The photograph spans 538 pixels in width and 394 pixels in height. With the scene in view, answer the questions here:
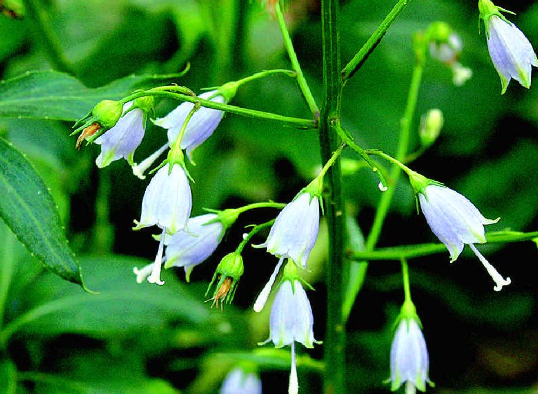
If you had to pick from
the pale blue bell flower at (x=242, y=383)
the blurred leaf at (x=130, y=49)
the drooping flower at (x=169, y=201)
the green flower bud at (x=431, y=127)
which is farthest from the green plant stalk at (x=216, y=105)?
the blurred leaf at (x=130, y=49)

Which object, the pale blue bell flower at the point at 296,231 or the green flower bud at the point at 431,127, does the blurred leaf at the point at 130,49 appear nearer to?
the green flower bud at the point at 431,127

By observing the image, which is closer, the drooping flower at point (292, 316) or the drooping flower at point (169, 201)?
the drooping flower at point (169, 201)

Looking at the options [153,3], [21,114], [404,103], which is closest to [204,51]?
[153,3]

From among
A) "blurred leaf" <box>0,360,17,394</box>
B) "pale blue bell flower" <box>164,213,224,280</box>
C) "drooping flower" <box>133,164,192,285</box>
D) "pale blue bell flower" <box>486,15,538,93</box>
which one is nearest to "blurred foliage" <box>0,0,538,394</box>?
"blurred leaf" <box>0,360,17,394</box>

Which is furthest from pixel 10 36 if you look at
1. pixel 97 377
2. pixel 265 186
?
pixel 97 377

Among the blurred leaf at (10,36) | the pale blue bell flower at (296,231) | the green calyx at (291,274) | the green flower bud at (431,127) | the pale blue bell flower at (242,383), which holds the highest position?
the blurred leaf at (10,36)

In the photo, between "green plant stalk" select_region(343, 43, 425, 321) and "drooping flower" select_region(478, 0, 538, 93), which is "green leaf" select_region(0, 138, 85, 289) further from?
"drooping flower" select_region(478, 0, 538, 93)
